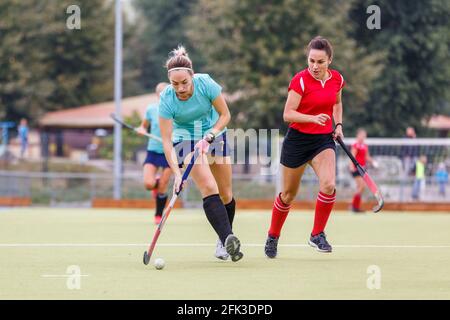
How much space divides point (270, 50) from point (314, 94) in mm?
30109

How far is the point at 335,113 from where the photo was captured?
10.5 metres

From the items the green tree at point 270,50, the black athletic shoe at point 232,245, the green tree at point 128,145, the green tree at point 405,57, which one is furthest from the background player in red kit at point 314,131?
the green tree at point 405,57

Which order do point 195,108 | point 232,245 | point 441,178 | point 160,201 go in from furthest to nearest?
1. point 441,178
2. point 160,201
3. point 195,108
4. point 232,245

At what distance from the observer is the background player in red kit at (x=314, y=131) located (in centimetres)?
995

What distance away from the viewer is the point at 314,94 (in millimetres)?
10047

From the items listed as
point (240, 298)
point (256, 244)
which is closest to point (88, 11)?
point (256, 244)

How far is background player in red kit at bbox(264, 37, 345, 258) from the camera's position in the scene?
32.7ft

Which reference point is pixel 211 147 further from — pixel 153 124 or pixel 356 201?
pixel 356 201

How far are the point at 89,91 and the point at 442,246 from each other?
148 ft

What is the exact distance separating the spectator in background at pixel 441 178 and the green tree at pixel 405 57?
1531 centimetres

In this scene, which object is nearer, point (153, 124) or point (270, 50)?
point (153, 124)

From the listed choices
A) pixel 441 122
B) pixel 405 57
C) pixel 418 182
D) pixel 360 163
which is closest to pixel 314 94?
pixel 360 163

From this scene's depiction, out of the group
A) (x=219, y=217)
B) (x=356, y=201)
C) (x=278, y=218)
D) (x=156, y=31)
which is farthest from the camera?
(x=156, y=31)
